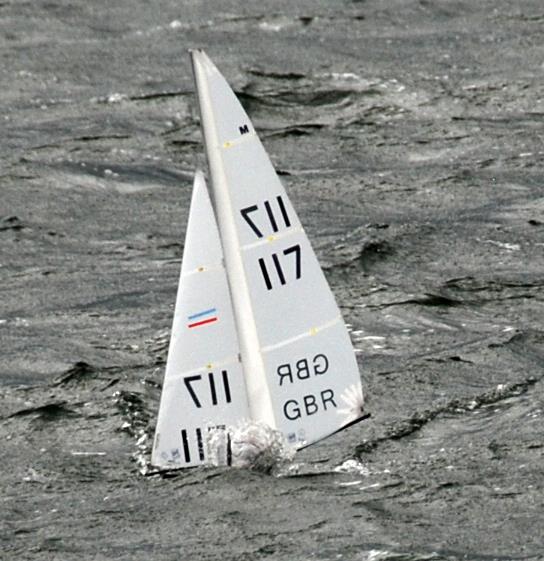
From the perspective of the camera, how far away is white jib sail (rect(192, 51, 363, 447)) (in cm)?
1642

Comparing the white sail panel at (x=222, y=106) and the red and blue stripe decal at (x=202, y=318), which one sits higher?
the white sail panel at (x=222, y=106)

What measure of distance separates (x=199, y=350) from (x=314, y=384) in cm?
111

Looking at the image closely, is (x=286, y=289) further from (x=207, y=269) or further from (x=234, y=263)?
(x=207, y=269)

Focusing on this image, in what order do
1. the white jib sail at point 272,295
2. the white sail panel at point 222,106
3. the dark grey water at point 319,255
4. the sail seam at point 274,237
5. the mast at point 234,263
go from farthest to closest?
the dark grey water at point 319,255 → the sail seam at point 274,237 → the white jib sail at point 272,295 → the mast at point 234,263 → the white sail panel at point 222,106

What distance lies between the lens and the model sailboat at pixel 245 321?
16484 millimetres

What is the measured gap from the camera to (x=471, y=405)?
1938cm

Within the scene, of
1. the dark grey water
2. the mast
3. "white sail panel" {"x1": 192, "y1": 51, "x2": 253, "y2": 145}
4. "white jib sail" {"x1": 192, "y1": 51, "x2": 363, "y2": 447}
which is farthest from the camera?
the dark grey water

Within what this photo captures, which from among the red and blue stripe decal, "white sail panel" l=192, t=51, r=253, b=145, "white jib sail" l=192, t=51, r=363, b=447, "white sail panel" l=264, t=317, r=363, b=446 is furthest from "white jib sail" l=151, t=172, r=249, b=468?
"white sail panel" l=192, t=51, r=253, b=145

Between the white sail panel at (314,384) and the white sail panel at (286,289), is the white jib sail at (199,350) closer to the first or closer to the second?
the white sail panel at (286,289)

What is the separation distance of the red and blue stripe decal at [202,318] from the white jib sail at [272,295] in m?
0.20

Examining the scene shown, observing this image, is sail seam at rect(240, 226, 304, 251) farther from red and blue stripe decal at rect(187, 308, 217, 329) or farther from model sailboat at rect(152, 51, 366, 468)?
red and blue stripe decal at rect(187, 308, 217, 329)

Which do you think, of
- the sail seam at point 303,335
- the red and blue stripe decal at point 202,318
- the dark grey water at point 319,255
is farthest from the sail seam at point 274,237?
the dark grey water at point 319,255

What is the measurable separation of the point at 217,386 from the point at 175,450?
0.68m

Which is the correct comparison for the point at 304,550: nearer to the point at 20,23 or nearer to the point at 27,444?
the point at 27,444
